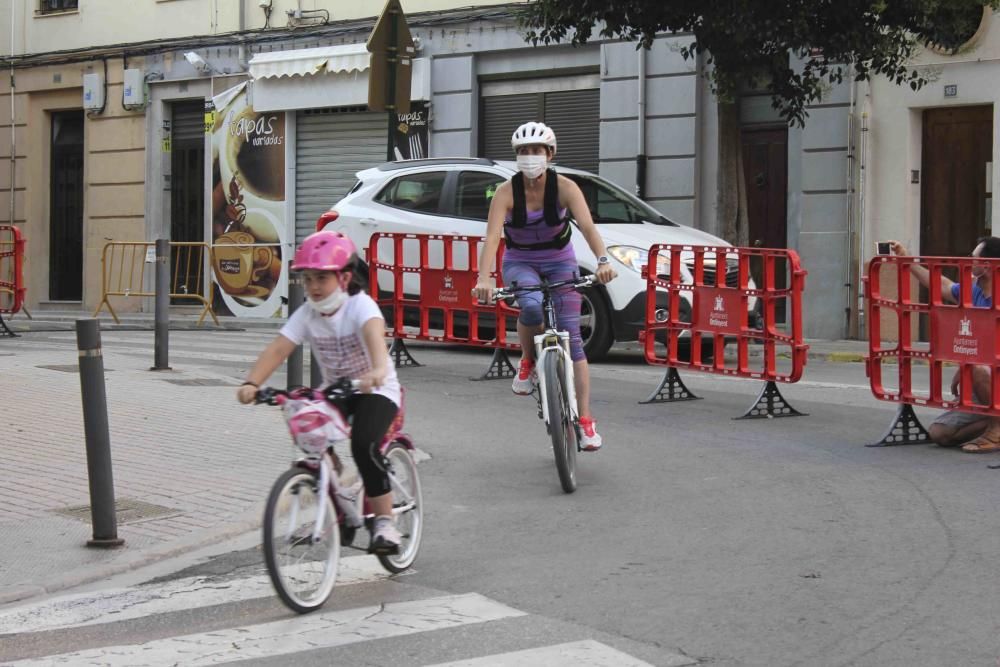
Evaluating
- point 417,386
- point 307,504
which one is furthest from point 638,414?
point 307,504

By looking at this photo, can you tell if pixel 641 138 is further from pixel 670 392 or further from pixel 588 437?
pixel 588 437

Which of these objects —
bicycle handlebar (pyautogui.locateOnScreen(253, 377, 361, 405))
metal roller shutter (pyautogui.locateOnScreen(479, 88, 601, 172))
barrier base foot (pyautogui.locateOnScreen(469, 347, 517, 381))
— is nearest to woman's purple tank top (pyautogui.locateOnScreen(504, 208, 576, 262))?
bicycle handlebar (pyautogui.locateOnScreen(253, 377, 361, 405))

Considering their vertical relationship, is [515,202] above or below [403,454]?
above

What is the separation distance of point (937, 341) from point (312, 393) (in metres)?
5.33

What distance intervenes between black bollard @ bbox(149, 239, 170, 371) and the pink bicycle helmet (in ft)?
26.2

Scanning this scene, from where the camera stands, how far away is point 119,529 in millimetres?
7246

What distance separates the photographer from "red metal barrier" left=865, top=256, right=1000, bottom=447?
9.34 metres

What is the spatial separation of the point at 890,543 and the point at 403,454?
6.95 feet

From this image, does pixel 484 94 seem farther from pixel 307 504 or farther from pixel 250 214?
pixel 307 504

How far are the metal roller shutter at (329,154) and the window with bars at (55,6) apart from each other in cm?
617

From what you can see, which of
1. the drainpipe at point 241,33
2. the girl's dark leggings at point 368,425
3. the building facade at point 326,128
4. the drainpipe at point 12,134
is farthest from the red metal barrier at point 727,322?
the drainpipe at point 12,134

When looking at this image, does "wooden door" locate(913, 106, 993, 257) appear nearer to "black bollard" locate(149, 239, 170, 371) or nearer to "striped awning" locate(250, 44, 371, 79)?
"striped awning" locate(250, 44, 371, 79)

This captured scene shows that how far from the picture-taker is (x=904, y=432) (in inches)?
384

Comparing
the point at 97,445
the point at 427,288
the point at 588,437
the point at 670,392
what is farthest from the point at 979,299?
the point at 427,288
